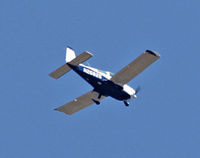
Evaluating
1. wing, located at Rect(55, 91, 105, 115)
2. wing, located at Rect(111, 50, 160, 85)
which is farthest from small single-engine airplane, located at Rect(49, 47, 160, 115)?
wing, located at Rect(55, 91, 105, 115)

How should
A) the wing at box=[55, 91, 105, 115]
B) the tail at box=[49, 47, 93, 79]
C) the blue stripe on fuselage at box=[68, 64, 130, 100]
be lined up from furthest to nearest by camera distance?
the wing at box=[55, 91, 105, 115]
the blue stripe on fuselage at box=[68, 64, 130, 100]
the tail at box=[49, 47, 93, 79]

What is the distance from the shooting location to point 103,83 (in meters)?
53.5

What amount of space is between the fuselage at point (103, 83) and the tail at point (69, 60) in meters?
0.41

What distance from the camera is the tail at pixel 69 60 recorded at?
2052 inches

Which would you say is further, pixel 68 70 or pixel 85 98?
pixel 85 98

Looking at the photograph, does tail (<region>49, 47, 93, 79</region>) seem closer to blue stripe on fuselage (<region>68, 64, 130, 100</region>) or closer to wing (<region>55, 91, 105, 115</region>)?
blue stripe on fuselage (<region>68, 64, 130, 100</region>)

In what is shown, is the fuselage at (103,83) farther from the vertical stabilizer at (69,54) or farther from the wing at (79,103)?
the wing at (79,103)

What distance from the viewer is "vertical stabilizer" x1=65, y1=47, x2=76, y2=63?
53947 millimetres

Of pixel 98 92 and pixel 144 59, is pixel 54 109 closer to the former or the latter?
pixel 98 92

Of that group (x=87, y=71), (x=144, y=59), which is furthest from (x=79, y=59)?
(x=144, y=59)

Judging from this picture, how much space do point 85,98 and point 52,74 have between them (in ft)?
15.0

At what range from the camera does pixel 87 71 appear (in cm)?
5319

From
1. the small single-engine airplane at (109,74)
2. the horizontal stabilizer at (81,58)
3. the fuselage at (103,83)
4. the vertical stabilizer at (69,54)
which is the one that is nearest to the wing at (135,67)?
the small single-engine airplane at (109,74)

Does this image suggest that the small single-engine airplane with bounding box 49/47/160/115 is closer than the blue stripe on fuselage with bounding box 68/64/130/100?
Yes
